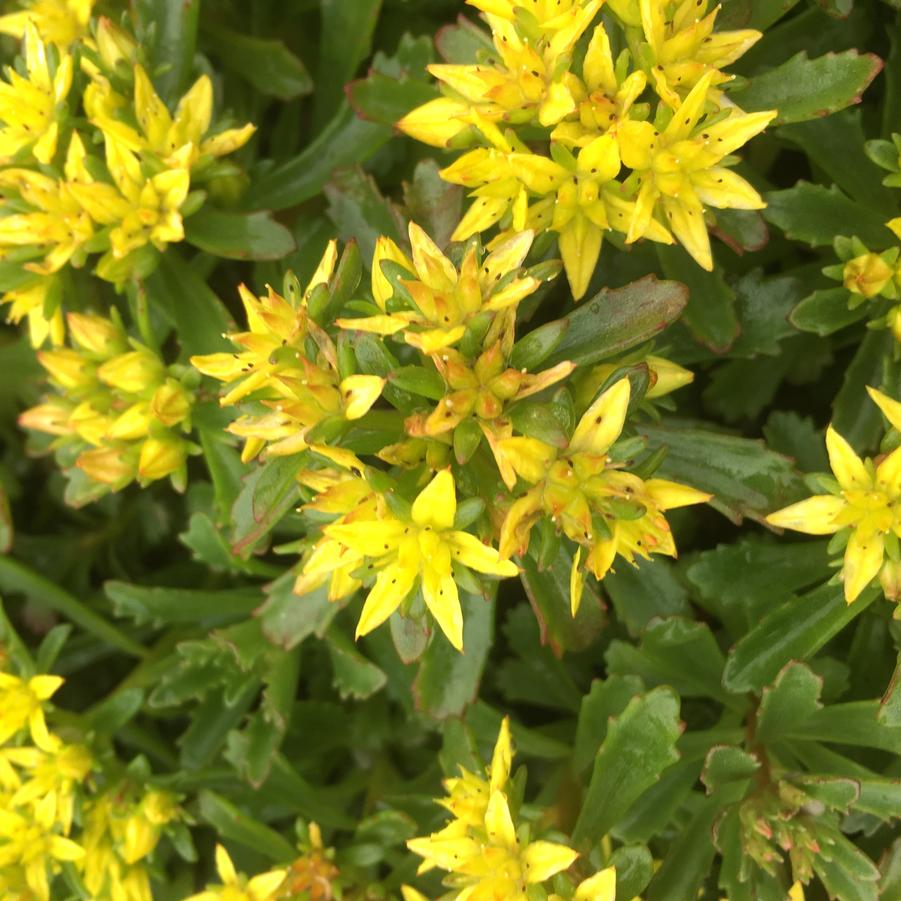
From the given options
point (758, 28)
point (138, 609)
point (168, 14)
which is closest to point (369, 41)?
point (168, 14)

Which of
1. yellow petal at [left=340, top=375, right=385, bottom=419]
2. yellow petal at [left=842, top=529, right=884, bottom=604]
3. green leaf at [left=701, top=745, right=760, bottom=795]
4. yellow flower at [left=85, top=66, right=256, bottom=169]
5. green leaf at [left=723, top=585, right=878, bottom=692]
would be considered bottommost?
green leaf at [left=701, top=745, right=760, bottom=795]

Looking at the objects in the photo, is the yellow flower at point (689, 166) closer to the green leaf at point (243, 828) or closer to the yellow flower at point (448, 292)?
the yellow flower at point (448, 292)

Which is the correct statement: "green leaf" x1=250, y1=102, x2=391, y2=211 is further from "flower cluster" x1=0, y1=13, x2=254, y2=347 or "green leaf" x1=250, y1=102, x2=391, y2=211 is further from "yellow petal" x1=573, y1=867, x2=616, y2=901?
"yellow petal" x1=573, y1=867, x2=616, y2=901

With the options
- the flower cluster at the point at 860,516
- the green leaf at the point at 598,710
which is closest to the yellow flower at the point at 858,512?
the flower cluster at the point at 860,516

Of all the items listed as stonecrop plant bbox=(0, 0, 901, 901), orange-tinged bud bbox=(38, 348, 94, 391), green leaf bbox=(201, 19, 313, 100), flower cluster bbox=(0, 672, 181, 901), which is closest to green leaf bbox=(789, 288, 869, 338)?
stonecrop plant bbox=(0, 0, 901, 901)

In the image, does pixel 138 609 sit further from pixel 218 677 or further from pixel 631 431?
pixel 631 431

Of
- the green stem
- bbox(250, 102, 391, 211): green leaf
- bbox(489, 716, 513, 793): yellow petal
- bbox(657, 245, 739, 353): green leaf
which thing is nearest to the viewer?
bbox(489, 716, 513, 793): yellow petal

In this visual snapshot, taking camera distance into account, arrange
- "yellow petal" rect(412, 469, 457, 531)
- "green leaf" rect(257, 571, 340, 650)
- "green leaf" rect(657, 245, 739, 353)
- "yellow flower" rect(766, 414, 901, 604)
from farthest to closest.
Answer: "green leaf" rect(257, 571, 340, 650), "green leaf" rect(657, 245, 739, 353), "yellow flower" rect(766, 414, 901, 604), "yellow petal" rect(412, 469, 457, 531)
